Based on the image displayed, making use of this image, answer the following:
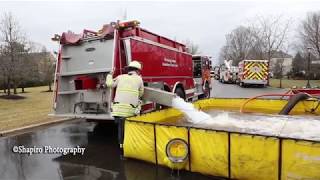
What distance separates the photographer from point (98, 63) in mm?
8312

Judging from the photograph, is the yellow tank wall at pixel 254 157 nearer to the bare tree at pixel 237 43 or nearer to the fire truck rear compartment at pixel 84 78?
the fire truck rear compartment at pixel 84 78

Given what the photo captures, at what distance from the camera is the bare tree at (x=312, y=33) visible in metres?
56.2

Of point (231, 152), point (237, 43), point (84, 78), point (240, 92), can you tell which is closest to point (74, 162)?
point (84, 78)

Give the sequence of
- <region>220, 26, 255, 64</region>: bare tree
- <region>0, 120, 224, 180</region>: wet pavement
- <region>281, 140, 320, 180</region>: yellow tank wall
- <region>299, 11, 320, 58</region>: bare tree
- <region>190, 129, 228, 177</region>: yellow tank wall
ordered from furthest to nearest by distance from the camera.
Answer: <region>220, 26, 255, 64</region>: bare tree
<region>299, 11, 320, 58</region>: bare tree
<region>0, 120, 224, 180</region>: wet pavement
<region>190, 129, 228, 177</region>: yellow tank wall
<region>281, 140, 320, 180</region>: yellow tank wall

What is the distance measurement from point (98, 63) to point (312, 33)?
5892 centimetres

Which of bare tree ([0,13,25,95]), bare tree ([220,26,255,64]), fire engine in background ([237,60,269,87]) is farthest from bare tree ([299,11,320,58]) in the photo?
bare tree ([0,13,25,95])

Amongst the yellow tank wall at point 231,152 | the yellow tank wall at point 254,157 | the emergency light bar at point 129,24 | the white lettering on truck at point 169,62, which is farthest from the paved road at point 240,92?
the yellow tank wall at point 254,157

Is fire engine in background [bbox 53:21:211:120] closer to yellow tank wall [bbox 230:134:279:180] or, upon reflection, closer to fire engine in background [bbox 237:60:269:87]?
yellow tank wall [bbox 230:134:279:180]

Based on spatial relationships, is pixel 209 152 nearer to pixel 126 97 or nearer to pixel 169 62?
pixel 126 97

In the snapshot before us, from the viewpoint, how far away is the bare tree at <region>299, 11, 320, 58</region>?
56184mm

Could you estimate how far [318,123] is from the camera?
6.86 m

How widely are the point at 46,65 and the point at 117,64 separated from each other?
24865mm

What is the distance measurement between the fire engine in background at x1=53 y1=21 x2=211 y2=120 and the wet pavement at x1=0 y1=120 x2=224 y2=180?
720mm

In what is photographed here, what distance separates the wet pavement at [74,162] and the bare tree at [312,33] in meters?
54.9
